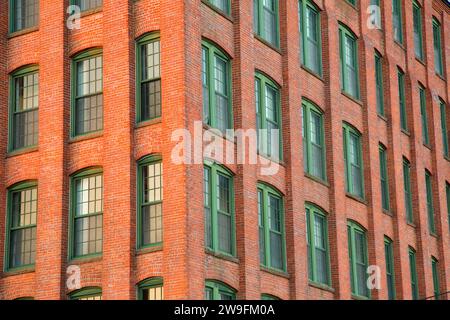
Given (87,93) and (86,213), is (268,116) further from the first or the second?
(86,213)

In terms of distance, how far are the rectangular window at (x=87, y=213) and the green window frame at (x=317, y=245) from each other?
7.93 meters

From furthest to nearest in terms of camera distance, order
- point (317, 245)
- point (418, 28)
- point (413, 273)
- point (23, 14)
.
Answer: point (418, 28)
point (413, 273)
point (317, 245)
point (23, 14)

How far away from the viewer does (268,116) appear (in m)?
36.5

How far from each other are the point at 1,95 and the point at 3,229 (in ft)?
13.8

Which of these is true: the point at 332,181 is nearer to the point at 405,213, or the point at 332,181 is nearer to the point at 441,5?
the point at 405,213

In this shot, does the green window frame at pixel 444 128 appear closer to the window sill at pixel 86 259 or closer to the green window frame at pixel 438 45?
the green window frame at pixel 438 45

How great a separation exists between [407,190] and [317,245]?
886 cm

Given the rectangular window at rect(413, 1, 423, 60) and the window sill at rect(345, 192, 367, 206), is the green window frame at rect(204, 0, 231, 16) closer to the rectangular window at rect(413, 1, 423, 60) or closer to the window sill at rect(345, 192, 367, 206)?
the window sill at rect(345, 192, 367, 206)

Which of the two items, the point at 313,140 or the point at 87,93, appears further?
the point at 313,140

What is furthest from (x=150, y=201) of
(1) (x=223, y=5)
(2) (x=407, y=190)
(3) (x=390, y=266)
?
(2) (x=407, y=190)

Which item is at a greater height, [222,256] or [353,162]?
[353,162]

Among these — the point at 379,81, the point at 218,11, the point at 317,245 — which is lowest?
the point at 317,245

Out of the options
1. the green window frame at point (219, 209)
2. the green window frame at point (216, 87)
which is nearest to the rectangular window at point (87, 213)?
the green window frame at point (219, 209)

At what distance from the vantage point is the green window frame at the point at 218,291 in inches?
1235
